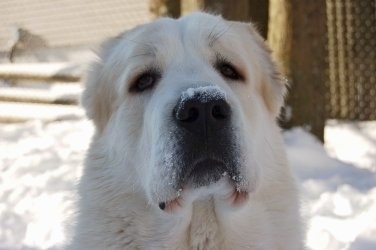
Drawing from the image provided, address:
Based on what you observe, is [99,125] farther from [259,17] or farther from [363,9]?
[363,9]

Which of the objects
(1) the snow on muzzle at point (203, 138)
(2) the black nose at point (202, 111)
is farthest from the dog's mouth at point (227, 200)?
(2) the black nose at point (202, 111)

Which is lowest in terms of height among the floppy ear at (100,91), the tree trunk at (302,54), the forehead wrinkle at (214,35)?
the tree trunk at (302,54)

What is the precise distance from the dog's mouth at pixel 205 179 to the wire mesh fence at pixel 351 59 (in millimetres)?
5829

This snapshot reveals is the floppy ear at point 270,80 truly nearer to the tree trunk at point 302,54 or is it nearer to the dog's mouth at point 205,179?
the dog's mouth at point 205,179

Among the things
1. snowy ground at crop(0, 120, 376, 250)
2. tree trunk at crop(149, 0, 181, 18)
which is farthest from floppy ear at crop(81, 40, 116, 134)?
tree trunk at crop(149, 0, 181, 18)

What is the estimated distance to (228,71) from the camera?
114 inches

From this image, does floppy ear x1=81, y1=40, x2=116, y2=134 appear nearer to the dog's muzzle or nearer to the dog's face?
the dog's face

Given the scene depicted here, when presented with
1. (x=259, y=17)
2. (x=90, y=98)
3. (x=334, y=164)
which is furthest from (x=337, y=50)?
(x=90, y=98)

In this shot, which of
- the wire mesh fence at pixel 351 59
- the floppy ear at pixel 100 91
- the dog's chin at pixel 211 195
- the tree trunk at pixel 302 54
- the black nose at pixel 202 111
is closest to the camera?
the black nose at pixel 202 111

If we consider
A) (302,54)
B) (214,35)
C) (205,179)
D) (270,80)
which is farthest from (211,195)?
(302,54)

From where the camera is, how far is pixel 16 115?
28.6 feet

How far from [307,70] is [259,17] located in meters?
0.88

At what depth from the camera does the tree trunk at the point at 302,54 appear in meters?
5.86

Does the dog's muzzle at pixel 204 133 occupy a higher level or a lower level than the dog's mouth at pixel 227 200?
higher
